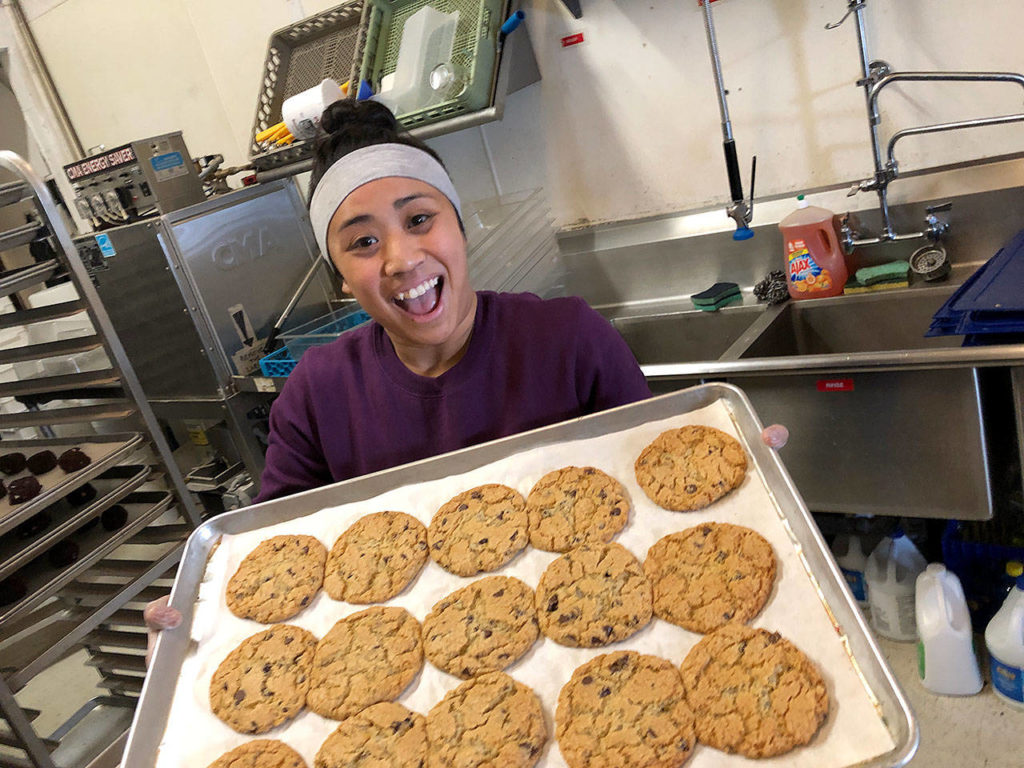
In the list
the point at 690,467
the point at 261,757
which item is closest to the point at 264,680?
the point at 261,757

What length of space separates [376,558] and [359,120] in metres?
0.84

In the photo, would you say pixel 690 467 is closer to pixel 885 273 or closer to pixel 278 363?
pixel 885 273

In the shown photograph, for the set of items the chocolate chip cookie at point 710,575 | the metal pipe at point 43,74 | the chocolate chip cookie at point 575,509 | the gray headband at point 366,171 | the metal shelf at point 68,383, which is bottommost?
the chocolate chip cookie at point 710,575

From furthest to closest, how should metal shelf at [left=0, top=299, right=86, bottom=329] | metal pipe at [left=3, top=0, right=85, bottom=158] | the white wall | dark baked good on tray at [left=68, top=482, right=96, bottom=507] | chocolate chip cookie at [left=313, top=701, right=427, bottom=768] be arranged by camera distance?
metal pipe at [left=3, top=0, right=85, bottom=158]
dark baked good on tray at [left=68, top=482, right=96, bottom=507]
metal shelf at [left=0, top=299, right=86, bottom=329]
the white wall
chocolate chip cookie at [left=313, top=701, right=427, bottom=768]

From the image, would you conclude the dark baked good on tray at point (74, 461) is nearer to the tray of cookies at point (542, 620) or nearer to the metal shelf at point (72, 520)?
the metal shelf at point (72, 520)

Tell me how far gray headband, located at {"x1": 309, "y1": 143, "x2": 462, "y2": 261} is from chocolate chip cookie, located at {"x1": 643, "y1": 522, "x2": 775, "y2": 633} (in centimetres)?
80

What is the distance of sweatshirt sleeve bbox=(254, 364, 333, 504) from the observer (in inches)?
59.1

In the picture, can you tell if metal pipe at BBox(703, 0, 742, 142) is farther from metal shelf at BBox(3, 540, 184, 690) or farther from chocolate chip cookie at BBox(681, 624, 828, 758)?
metal shelf at BBox(3, 540, 184, 690)

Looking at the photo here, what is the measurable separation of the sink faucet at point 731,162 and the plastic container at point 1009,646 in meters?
1.22

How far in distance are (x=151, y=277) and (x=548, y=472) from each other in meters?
2.35

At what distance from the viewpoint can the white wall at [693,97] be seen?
1.98 metres

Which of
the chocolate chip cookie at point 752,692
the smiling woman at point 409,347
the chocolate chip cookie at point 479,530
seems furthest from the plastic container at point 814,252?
the chocolate chip cookie at point 752,692

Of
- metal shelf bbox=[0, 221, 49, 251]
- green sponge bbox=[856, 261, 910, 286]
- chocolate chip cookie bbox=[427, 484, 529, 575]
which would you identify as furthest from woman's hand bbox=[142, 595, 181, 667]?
green sponge bbox=[856, 261, 910, 286]

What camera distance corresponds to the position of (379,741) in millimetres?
993
